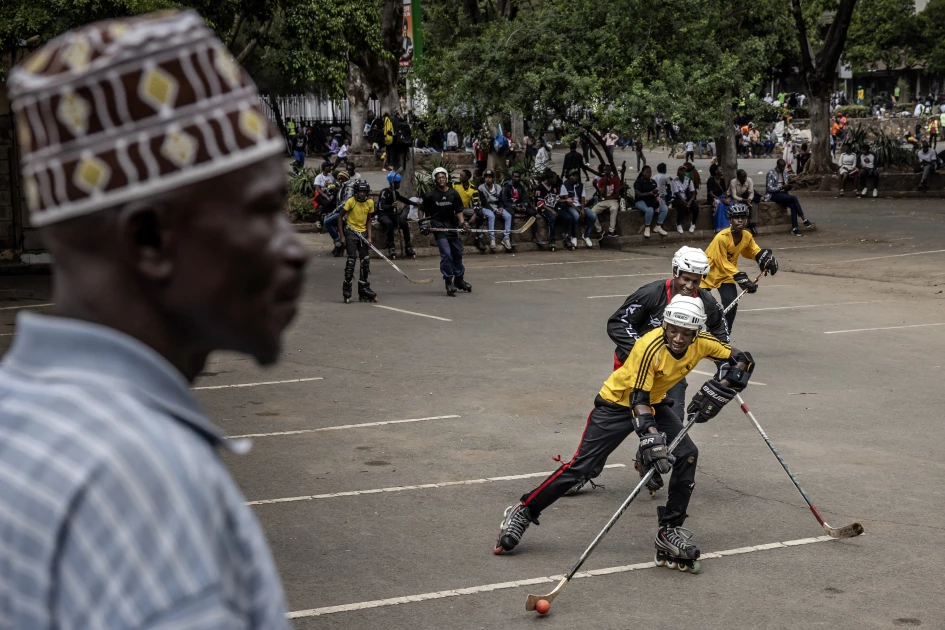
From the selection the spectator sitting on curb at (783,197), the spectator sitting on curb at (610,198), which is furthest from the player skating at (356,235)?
the spectator sitting on curb at (783,197)

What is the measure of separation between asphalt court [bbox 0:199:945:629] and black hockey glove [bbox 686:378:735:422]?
0.95 m

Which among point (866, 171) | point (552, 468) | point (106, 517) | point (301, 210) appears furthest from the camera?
point (866, 171)

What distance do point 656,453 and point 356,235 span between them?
487 inches

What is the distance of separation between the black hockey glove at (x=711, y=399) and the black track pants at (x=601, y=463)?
0.73 feet

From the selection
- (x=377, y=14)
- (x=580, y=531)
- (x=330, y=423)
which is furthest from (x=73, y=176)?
(x=377, y=14)

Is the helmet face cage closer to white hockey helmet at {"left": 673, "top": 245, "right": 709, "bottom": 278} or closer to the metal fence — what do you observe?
white hockey helmet at {"left": 673, "top": 245, "right": 709, "bottom": 278}

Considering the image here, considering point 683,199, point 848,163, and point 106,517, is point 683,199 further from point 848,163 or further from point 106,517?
point 106,517

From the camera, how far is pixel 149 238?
1.27 m

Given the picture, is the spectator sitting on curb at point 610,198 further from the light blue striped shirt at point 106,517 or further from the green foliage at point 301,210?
the light blue striped shirt at point 106,517

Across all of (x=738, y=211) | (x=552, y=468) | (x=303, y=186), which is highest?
(x=738, y=211)

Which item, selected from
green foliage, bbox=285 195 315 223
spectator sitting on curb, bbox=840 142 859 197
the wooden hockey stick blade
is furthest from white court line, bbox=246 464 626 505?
spectator sitting on curb, bbox=840 142 859 197

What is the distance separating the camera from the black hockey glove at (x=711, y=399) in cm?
762

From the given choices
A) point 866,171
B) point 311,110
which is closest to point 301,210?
point 866,171

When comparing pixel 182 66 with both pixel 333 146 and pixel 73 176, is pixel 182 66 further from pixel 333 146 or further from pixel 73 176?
pixel 333 146
